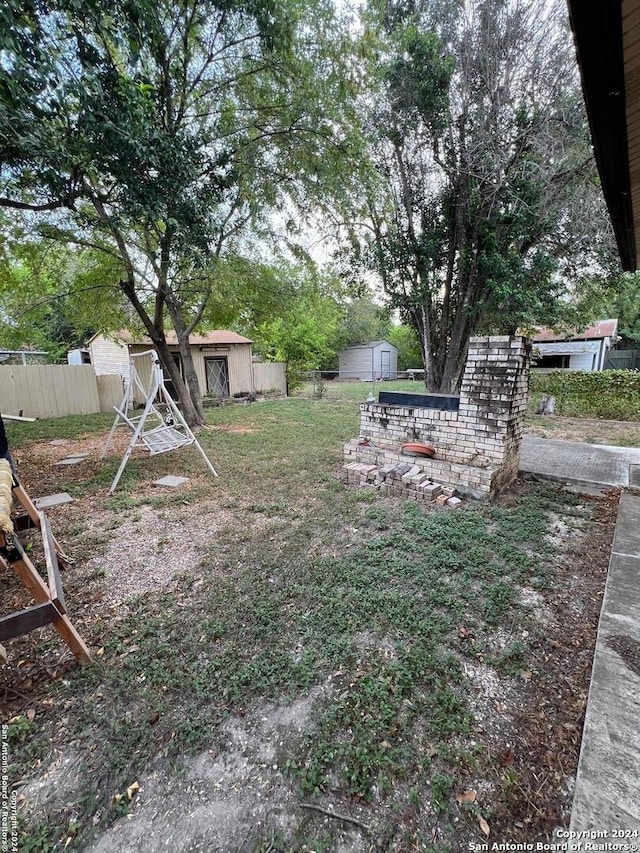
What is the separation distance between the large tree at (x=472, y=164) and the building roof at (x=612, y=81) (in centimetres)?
466

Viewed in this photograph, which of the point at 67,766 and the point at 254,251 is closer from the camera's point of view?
the point at 67,766

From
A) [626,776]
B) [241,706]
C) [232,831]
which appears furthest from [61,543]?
[626,776]

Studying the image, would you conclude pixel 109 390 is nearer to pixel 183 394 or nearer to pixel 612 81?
pixel 183 394

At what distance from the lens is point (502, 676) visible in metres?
1.71

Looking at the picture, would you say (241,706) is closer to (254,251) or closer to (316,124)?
(316,124)

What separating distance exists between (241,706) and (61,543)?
8.00ft

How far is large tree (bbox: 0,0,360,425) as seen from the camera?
2934 mm

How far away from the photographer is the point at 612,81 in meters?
1.25

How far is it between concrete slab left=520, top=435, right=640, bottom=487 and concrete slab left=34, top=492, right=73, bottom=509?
543 centimetres

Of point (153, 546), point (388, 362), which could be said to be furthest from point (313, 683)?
point (388, 362)

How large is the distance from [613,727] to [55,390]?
12.6 metres

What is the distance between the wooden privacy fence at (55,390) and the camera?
31.0ft

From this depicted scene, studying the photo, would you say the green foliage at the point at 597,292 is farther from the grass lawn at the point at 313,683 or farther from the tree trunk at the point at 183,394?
the tree trunk at the point at 183,394

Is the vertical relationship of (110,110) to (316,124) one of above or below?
below
